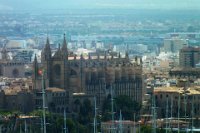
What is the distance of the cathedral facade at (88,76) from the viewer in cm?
6975

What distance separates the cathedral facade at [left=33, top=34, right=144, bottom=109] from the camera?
2746 inches

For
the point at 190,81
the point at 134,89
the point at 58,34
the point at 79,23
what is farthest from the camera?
the point at 79,23

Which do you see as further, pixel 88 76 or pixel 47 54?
pixel 47 54

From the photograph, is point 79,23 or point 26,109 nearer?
point 26,109

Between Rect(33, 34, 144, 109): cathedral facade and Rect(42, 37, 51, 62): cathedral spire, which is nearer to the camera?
Rect(33, 34, 144, 109): cathedral facade

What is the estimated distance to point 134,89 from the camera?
7181cm

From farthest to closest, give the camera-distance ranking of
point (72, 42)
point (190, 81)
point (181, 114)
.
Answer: point (72, 42)
point (190, 81)
point (181, 114)

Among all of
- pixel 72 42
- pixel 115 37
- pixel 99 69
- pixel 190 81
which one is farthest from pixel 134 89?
pixel 115 37

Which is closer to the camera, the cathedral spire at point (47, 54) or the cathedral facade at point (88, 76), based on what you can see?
the cathedral facade at point (88, 76)

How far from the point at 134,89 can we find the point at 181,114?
11.7 m

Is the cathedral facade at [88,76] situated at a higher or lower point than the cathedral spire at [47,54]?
lower

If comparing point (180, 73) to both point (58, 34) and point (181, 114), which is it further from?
point (58, 34)

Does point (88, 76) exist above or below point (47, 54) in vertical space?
below

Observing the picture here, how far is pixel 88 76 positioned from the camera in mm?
70875
